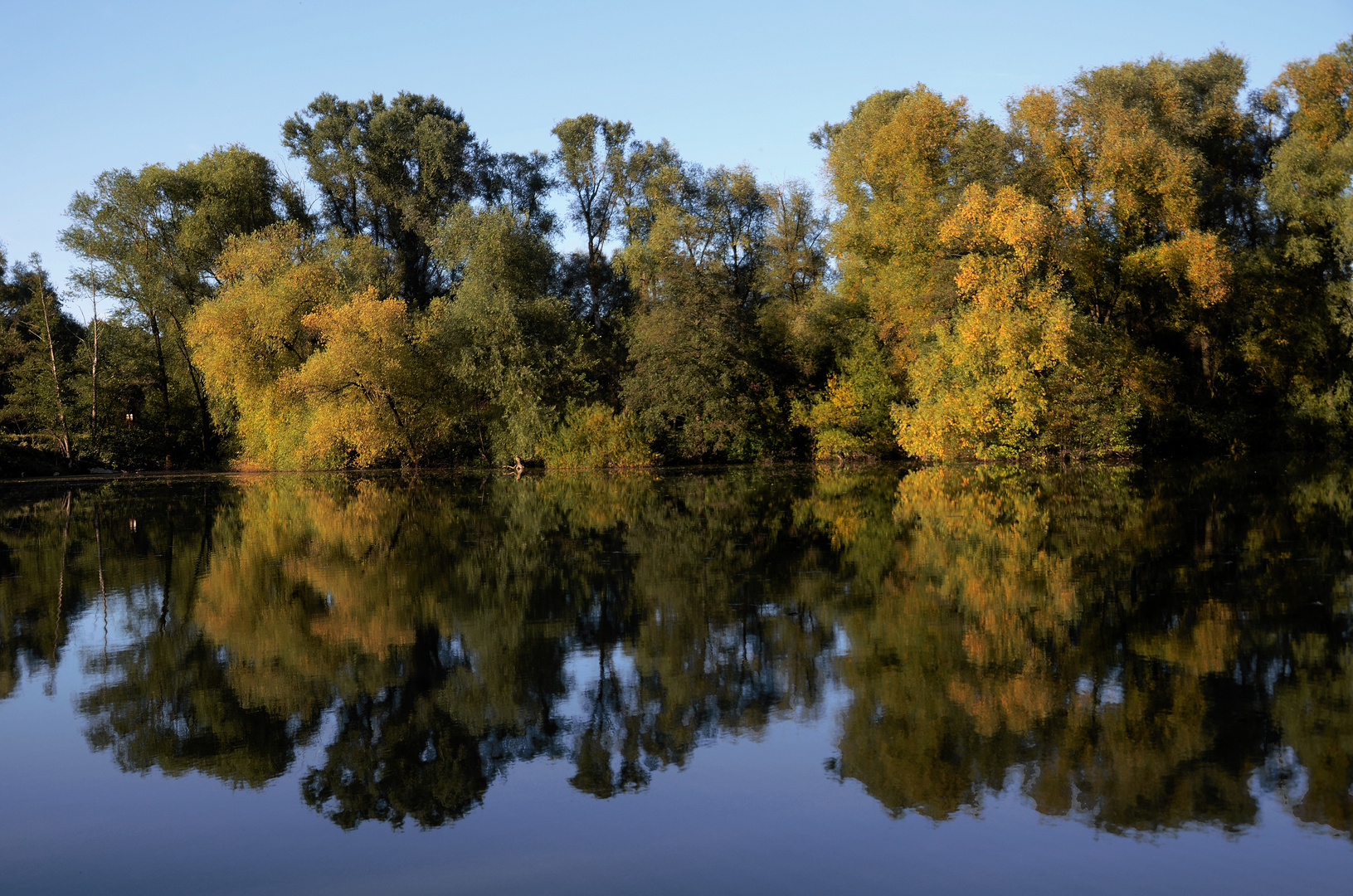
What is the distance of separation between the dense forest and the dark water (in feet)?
67.7

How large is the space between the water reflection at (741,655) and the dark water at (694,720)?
4 centimetres

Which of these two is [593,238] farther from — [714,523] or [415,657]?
[415,657]

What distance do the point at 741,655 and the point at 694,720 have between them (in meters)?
1.55

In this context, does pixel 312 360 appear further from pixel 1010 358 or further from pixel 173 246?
pixel 1010 358

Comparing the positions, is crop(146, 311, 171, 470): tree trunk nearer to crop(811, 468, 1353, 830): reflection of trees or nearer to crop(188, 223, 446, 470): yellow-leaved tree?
crop(188, 223, 446, 470): yellow-leaved tree

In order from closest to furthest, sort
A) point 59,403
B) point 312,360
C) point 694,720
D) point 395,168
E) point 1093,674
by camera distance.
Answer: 1. point 694,720
2. point 1093,674
3. point 312,360
4. point 59,403
5. point 395,168

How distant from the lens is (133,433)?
44.3 metres

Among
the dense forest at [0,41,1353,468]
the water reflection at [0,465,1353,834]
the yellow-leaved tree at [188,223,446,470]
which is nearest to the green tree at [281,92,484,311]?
the dense forest at [0,41,1353,468]

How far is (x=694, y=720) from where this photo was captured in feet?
21.9

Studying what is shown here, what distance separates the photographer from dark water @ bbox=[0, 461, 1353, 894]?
15.5 feet

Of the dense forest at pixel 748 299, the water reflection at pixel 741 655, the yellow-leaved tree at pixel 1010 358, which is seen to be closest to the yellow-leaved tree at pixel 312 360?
the dense forest at pixel 748 299

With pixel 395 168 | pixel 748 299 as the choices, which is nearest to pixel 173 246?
pixel 395 168

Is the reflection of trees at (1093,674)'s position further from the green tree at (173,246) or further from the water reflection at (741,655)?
the green tree at (173,246)

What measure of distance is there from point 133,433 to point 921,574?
42.4 meters
